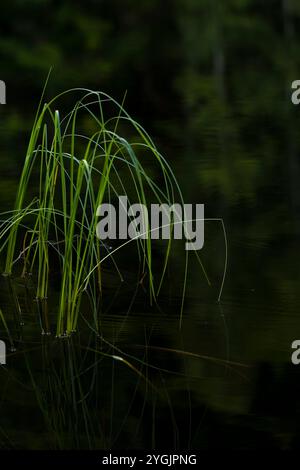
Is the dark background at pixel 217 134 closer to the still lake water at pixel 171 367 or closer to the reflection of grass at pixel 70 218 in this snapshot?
the still lake water at pixel 171 367

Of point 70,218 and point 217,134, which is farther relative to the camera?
point 217,134

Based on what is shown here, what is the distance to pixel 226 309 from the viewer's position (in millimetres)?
2607

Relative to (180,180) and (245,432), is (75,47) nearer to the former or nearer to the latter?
(180,180)

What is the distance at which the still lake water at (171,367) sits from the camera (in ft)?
6.48

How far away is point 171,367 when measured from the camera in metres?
2.26

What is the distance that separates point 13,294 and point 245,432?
0.97 m

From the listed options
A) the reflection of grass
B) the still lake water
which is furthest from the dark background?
the reflection of grass

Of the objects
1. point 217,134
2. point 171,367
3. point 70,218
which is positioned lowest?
point 171,367

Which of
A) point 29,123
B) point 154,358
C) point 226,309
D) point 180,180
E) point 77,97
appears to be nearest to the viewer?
point 154,358

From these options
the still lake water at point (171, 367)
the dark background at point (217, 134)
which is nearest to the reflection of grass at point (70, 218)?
the still lake water at point (171, 367)

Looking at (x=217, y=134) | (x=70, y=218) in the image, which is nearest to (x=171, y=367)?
(x=70, y=218)

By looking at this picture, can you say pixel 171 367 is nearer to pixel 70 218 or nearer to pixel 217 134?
pixel 70 218

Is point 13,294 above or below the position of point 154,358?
above

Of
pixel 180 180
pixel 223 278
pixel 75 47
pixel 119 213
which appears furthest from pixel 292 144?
pixel 75 47
